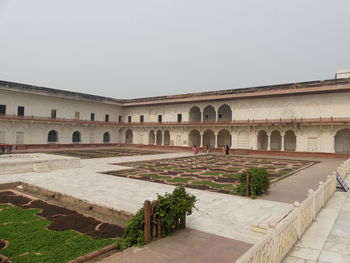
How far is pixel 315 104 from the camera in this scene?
79.4ft

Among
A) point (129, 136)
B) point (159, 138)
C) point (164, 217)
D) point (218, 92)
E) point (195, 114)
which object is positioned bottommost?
point (164, 217)

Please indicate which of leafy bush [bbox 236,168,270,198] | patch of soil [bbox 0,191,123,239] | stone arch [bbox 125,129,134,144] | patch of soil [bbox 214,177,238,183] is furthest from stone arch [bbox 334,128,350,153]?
stone arch [bbox 125,129,134,144]

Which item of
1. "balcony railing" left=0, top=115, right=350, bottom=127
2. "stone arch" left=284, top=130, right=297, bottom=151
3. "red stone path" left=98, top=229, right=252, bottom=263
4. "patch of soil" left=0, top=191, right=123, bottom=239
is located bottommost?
"patch of soil" left=0, top=191, right=123, bottom=239

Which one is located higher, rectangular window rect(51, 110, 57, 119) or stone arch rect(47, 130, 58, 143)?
rectangular window rect(51, 110, 57, 119)

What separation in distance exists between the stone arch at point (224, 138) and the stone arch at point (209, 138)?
104 cm

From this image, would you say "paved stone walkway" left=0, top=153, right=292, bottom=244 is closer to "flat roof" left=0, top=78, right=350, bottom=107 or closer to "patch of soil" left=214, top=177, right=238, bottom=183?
"patch of soil" left=214, top=177, right=238, bottom=183

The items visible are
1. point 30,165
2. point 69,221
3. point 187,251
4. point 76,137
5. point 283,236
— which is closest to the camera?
point 283,236

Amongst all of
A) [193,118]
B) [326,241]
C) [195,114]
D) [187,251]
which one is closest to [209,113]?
[195,114]

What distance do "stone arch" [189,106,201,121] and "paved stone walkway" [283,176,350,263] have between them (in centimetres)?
2738

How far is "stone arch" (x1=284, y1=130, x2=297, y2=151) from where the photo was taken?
86.0 ft

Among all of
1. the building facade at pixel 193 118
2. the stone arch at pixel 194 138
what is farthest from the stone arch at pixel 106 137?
the stone arch at pixel 194 138

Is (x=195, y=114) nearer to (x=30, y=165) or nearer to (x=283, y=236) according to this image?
(x=30, y=165)

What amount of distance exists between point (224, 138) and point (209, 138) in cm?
233

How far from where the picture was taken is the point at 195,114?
3378 cm
